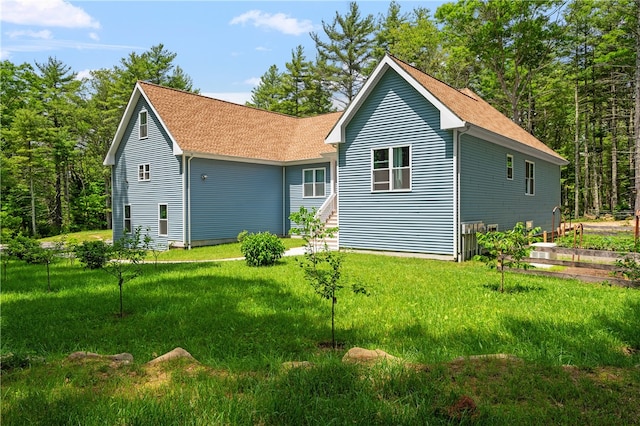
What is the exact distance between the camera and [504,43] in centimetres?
2966

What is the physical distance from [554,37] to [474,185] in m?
23.5

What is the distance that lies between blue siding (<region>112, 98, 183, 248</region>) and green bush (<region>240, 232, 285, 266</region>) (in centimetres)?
752

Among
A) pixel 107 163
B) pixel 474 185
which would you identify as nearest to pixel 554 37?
pixel 474 185

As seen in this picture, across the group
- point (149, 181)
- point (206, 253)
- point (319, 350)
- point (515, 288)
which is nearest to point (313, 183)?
point (206, 253)

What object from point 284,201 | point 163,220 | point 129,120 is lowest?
point 163,220

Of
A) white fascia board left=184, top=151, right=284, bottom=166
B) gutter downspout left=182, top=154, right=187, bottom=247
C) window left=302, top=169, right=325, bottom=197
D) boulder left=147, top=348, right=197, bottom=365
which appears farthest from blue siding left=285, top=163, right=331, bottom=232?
boulder left=147, top=348, right=197, bottom=365

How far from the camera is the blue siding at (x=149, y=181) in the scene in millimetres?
17719

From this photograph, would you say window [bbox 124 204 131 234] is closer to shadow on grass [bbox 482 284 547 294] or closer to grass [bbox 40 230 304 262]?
grass [bbox 40 230 304 262]

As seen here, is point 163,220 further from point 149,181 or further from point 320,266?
point 320,266

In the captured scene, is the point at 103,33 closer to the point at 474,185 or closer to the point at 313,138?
the point at 474,185

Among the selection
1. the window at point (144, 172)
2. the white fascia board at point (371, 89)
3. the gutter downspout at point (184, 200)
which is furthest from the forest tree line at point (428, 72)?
the white fascia board at point (371, 89)

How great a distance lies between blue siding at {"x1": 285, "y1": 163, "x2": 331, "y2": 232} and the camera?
19016mm

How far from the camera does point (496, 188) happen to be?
572 inches

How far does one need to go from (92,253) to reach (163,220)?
888 centimetres
